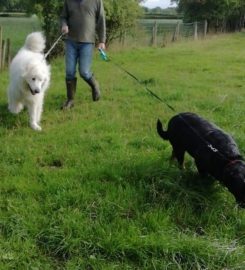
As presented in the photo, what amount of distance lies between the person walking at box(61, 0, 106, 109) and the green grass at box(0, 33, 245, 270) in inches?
27.1

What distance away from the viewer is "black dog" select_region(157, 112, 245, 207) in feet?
12.9

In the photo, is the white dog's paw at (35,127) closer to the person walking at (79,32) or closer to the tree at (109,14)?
the person walking at (79,32)

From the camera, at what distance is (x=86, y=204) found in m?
4.15

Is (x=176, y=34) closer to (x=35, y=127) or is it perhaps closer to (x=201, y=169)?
(x=35, y=127)

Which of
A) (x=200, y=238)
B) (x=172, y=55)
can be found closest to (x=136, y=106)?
(x=200, y=238)

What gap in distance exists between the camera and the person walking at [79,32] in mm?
7621

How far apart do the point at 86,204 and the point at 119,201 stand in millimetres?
315

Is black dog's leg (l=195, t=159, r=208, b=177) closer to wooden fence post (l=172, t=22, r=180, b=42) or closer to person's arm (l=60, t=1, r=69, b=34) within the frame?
person's arm (l=60, t=1, r=69, b=34)

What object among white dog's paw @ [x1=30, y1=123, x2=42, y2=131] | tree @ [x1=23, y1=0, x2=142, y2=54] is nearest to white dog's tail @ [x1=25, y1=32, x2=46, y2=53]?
white dog's paw @ [x1=30, y1=123, x2=42, y2=131]

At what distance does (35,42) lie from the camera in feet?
23.7

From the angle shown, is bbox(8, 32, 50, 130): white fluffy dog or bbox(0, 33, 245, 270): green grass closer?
bbox(0, 33, 245, 270): green grass

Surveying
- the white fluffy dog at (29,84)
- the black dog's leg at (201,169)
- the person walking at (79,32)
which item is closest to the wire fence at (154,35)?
the person walking at (79,32)

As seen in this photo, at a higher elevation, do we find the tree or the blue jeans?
the tree

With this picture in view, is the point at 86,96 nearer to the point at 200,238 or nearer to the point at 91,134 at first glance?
the point at 91,134
